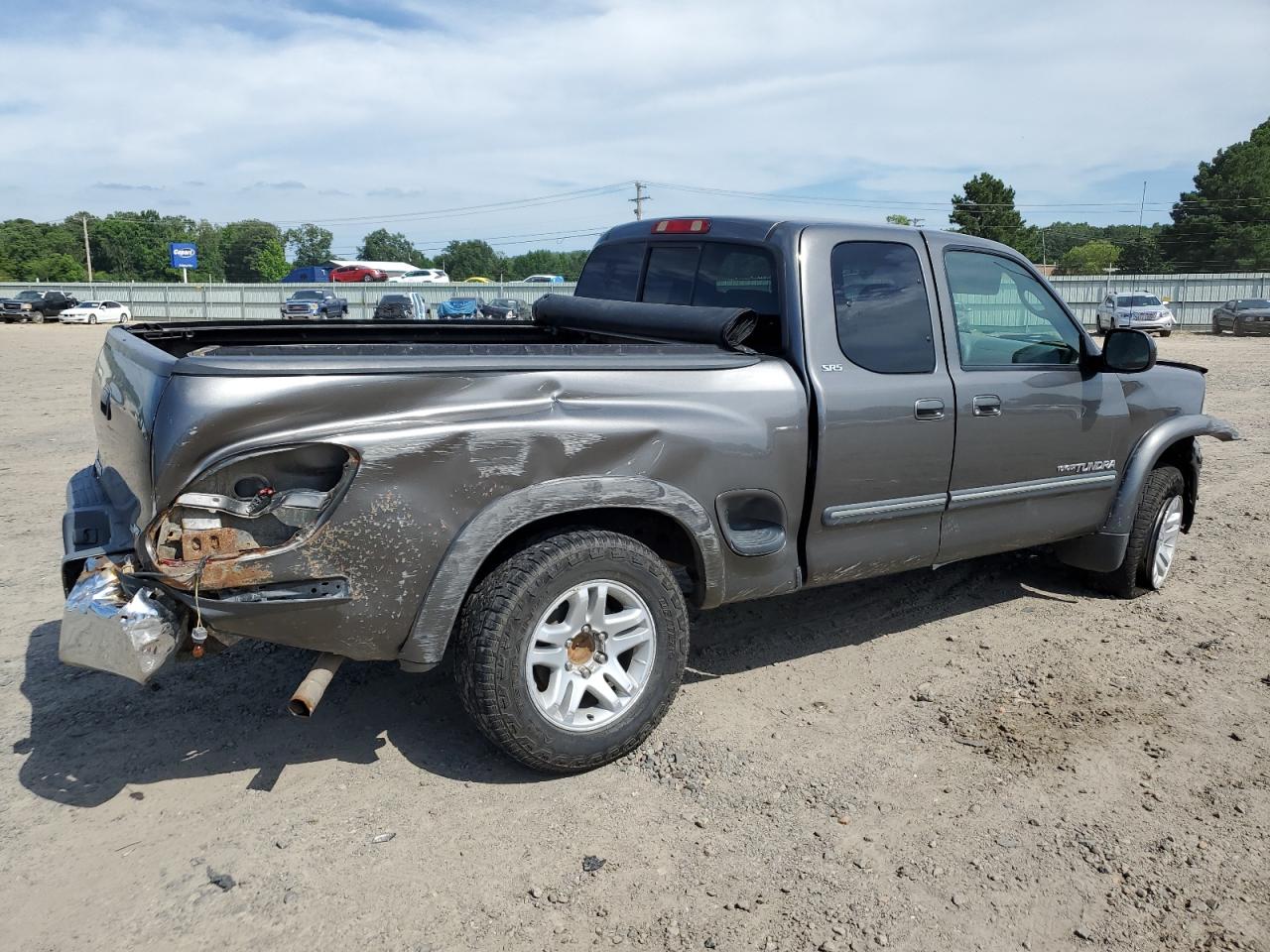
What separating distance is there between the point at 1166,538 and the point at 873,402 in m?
2.58

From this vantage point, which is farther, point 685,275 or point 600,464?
point 685,275

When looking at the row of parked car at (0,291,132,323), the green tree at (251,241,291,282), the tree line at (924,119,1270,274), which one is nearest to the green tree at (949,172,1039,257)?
the tree line at (924,119,1270,274)

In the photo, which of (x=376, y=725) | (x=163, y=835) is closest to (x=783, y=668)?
(x=376, y=725)

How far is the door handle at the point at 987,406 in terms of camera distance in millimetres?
4297

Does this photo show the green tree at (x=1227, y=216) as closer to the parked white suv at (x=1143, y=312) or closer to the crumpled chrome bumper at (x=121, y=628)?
the parked white suv at (x=1143, y=312)

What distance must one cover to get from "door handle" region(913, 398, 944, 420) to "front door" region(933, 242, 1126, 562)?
0.13 m

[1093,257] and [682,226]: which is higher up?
[1093,257]

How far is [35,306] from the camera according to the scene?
44375 millimetres

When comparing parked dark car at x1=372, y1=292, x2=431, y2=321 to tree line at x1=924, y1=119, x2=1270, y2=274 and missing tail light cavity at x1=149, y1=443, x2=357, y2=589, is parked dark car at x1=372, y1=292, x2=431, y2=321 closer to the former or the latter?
missing tail light cavity at x1=149, y1=443, x2=357, y2=589

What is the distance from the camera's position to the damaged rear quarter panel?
2.81 metres

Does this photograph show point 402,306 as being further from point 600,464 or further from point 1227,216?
point 1227,216

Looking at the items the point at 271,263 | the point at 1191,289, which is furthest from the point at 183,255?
the point at 1191,289

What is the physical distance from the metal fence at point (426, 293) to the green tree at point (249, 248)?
54161mm

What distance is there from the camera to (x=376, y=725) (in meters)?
3.81
